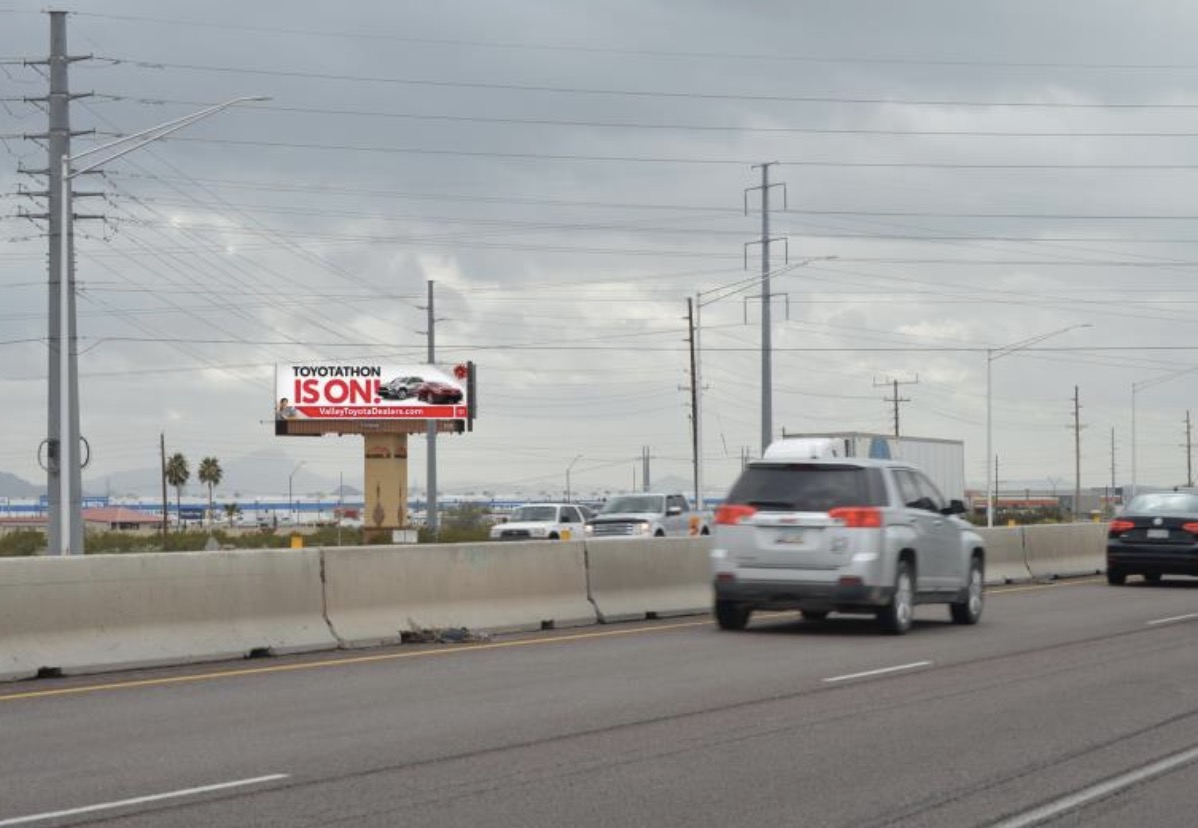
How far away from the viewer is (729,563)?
20.4m

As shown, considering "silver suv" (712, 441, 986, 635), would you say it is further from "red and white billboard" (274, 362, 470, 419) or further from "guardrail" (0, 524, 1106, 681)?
"red and white billboard" (274, 362, 470, 419)

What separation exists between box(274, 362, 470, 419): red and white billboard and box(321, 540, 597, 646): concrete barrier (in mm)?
58483

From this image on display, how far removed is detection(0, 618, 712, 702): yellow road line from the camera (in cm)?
1453

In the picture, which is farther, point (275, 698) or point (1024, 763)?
point (275, 698)

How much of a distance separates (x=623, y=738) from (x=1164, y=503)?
2271cm

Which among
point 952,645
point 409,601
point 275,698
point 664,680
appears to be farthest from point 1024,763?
point 409,601

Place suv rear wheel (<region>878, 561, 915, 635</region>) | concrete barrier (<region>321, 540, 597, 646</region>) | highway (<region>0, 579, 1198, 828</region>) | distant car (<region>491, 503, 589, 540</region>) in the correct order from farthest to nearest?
distant car (<region>491, 503, 589, 540</region>) < suv rear wheel (<region>878, 561, 915, 635</region>) < concrete barrier (<region>321, 540, 597, 646</region>) < highway (<region>0, 579, 1198, 828</region>)

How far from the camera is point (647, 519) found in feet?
166

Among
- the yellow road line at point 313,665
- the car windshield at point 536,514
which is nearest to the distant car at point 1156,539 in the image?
the yellow road line at point 313,665

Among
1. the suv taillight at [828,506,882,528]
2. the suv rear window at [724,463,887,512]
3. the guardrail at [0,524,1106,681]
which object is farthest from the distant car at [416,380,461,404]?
the suv taillight at [828,506,882,528]

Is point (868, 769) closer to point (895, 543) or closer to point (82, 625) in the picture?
point (82, 625)

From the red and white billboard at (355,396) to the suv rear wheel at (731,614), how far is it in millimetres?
59874

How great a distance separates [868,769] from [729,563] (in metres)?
10.0

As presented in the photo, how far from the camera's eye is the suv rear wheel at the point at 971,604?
22406mm
